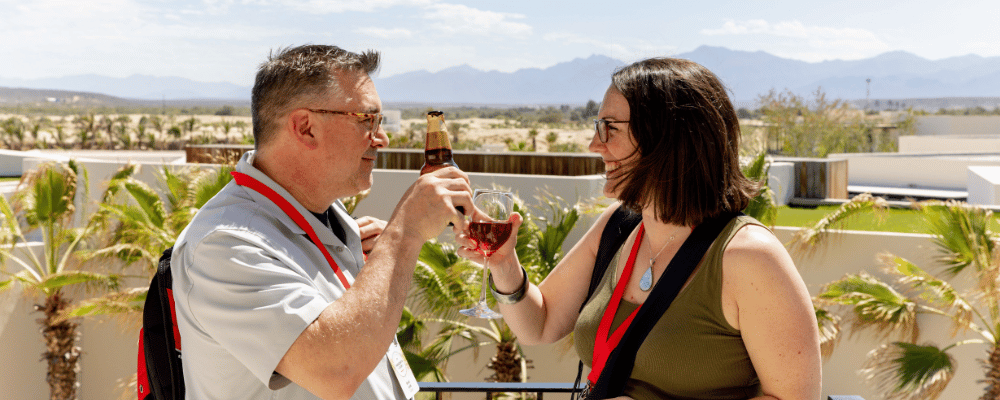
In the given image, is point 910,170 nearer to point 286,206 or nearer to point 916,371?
point 916,371

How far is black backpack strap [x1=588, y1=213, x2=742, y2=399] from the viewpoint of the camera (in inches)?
72.9

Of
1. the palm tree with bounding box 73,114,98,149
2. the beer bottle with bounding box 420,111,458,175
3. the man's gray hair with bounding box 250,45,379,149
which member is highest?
the palm tree with bounding box 73,114,98,149

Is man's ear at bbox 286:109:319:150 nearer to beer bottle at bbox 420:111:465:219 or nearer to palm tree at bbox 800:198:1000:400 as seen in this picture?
beer bottle at bbox 420:111:465:219

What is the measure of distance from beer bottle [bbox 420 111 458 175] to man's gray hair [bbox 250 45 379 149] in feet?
0.79

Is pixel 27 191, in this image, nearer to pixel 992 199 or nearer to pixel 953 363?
pixel 953 363

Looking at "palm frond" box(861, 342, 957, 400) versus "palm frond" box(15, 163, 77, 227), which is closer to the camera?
"palm frond" box(861, 342, 957, 400)

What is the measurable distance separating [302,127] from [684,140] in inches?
36.3

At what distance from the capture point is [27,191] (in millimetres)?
9922

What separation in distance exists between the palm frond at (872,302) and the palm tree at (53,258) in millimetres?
8760

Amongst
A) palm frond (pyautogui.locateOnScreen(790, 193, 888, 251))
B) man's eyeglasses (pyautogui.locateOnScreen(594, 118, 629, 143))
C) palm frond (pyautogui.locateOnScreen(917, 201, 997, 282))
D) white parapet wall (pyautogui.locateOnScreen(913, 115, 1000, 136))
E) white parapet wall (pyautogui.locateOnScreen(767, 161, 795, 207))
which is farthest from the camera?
white parapet wall (pyautogui.locateOnScreen(913, 115, 1000, 136))

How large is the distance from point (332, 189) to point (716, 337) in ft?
3.13

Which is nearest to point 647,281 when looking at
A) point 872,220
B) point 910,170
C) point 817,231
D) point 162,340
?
point 162,340

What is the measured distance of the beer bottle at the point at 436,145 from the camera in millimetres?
1918

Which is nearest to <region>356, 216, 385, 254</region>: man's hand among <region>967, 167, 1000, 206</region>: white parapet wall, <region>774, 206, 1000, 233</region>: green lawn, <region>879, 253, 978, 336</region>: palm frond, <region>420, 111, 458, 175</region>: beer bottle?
<region>420, 111, 458, 175</region>: beer bottle
